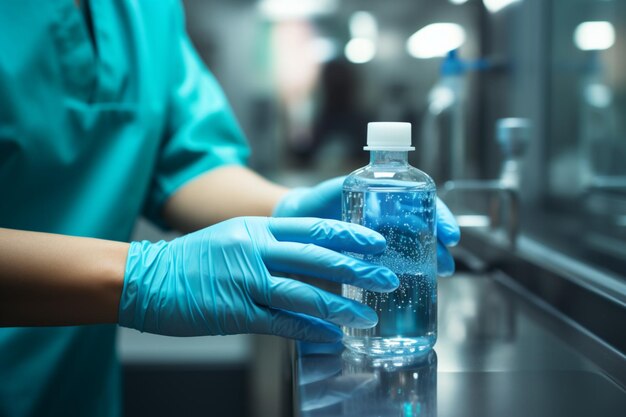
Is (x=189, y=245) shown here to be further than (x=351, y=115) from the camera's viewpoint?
No

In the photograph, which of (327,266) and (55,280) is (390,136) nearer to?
(327,266)

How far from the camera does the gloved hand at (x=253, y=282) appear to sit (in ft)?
2.39

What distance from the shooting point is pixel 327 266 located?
73cm

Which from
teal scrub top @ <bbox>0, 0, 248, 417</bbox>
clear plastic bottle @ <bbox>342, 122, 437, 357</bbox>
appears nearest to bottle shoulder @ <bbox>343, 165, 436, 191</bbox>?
clear plastic bottle @ <bbox>342, 122, 437, 357</bbox>

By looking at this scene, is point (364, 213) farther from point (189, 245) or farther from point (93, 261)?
point (93, 261)

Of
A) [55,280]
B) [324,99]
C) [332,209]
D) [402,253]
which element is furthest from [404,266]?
[324,99]

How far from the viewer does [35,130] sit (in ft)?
3.27

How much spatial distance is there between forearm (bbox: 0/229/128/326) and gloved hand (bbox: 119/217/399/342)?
0.09ft

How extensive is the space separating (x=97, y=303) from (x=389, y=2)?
5.55 feet

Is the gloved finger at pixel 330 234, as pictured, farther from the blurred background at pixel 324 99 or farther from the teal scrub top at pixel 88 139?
the blurred background at pixel 324 99

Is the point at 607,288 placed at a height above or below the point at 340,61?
below

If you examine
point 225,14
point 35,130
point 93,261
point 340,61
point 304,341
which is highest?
point 225,14

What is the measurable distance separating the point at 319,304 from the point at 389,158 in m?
0.20

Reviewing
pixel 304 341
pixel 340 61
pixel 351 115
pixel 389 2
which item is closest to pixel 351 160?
pixel 351 115
